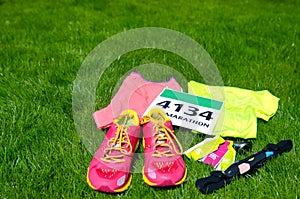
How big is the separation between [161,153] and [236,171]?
417 mm

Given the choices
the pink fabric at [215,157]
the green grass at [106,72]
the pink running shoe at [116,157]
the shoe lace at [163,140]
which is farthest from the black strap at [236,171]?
the pink running shoe at [116,157]

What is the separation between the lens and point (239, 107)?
2.85 m

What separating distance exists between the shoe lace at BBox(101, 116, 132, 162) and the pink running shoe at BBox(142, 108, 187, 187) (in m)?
0.13

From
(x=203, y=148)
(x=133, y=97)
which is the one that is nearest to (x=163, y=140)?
(x=203, y=148)

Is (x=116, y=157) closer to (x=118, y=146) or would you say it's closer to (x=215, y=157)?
(x=118, y=146)

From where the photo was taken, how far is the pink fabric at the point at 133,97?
2.60 m

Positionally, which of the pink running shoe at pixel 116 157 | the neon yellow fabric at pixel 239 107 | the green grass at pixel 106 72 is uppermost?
the pink running shoe at pixel 116 157

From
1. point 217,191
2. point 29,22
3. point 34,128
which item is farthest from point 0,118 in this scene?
point 29,22

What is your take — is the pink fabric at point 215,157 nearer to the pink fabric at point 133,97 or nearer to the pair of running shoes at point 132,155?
the pair of running shoes at point 132,155

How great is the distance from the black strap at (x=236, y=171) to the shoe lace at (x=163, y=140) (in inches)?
10.4

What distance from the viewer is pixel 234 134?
8.30 feet

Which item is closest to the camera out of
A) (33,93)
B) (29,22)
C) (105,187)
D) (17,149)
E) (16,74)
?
(105,187)

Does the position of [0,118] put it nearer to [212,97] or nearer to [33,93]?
[33,93]

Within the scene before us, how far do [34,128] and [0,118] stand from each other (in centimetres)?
28
